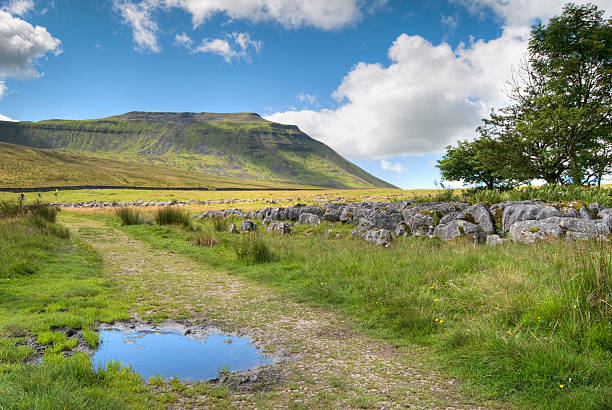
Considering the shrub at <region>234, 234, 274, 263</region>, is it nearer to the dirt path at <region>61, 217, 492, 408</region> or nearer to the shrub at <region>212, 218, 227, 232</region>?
the dirt path at <region>61, 217, 492, 408</region>

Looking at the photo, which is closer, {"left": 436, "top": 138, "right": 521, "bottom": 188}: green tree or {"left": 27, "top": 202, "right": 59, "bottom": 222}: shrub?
{"left": 27, "top": 202, "right": 59, "bottom": 222}: shrub

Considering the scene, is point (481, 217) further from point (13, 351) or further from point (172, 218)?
point (172, 218)

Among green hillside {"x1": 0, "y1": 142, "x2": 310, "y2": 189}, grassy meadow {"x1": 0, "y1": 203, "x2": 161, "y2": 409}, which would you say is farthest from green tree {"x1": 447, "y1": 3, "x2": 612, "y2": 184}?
green hillside {"x1": 0, "y1": 142, "x2": 310, "y2": 189}

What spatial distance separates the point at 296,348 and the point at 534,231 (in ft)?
31.0

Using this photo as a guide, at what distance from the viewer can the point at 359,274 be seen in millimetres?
9523

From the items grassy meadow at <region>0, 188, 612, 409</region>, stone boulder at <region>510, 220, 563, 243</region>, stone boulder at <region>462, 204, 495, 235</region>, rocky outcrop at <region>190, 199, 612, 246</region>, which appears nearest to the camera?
grassy meadow at <region>0, 188, 612, 409</region>

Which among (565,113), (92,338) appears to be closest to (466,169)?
(565,113)

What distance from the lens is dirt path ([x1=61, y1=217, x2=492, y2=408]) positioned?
4219mm

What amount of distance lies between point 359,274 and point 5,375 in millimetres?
7359

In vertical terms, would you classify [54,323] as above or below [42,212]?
below

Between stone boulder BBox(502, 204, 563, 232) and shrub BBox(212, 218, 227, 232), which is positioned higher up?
stone boulder BBox(502, 204, 563, 232)

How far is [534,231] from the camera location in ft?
37.2

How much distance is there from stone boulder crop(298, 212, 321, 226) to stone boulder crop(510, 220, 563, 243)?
10932mm

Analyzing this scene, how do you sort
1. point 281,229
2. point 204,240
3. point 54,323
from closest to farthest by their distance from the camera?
point 54,323 < point 204,240 < point 281,229
